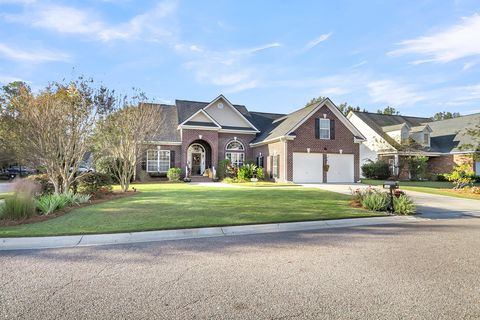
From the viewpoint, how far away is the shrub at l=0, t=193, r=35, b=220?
27.8ft

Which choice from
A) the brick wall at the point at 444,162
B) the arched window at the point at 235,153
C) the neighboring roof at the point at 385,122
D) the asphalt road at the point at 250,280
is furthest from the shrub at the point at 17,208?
the brick wall at the point at 444,162

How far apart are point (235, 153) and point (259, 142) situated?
2999 millimetres

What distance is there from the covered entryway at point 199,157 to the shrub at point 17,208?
67.5 ft

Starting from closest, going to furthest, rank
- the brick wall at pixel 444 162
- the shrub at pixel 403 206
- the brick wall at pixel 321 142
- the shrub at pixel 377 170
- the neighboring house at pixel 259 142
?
the shrub at pixel 403 206 < the brick wall at pixel 321 142 < the neighboring house at pixel 259 142 < the shrub at pixel 377 170 < the brick wall at pixel 444 162

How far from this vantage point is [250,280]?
14.5 ft

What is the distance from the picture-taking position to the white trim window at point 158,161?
26938 millimetres

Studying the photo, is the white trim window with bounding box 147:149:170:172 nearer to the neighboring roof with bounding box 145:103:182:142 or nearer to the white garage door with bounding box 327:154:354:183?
the neighboring roof with bounding box 145:103:182:142

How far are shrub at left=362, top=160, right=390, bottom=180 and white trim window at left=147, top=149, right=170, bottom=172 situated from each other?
20156mm

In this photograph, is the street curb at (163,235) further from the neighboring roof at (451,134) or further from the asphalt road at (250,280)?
the neighboring roof at (451,134)

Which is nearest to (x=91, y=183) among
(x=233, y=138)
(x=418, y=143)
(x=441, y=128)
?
(x=233, y=138)

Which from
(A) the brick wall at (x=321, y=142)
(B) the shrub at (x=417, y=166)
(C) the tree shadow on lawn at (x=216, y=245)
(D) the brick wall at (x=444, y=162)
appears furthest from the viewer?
(D) the brick wall at (x=444, y=162)

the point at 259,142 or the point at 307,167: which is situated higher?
the point at 259,142

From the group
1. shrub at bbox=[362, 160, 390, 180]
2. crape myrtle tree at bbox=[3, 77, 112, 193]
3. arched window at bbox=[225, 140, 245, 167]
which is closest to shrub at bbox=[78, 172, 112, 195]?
crape myrtle tree at bbox=[3, 77, 112, 193]

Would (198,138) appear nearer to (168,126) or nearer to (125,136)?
(168,126)
